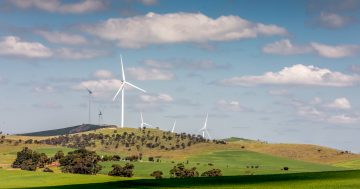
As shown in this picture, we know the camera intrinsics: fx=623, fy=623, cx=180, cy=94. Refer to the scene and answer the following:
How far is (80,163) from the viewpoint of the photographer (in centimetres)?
17388

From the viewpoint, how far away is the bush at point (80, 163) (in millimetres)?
171000

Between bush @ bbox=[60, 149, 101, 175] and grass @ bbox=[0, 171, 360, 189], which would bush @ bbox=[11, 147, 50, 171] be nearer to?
bush @ bbox=[60, 149, 101, 175]

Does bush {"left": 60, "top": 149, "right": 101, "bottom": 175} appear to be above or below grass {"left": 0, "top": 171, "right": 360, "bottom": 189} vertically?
above

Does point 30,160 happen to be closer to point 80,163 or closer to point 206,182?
point 80,163

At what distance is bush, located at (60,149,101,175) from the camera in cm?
17100

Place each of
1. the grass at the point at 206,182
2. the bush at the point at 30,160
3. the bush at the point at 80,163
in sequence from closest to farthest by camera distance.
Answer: the grass at the point at 206,182 → the bush at the point at 80,163 → the bush at the point at 30,160

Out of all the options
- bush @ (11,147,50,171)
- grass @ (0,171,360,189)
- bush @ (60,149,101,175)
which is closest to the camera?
grass @ (0,171,360,189)

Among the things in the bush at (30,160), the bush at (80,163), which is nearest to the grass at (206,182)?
the bush at (80,163)

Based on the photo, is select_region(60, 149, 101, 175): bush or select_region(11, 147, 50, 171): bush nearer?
select_region(60, 149, 101, 175): bush

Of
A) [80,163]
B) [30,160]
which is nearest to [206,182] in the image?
[80,163]

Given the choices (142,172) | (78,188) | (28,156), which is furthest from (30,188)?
(28,156)

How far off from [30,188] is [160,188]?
21.8 meters

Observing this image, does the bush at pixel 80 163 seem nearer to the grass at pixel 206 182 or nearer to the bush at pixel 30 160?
the bush at pixel 30 160

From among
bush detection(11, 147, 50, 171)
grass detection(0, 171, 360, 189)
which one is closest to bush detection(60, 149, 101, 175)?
bush detection(11, 147, 50, 171)
